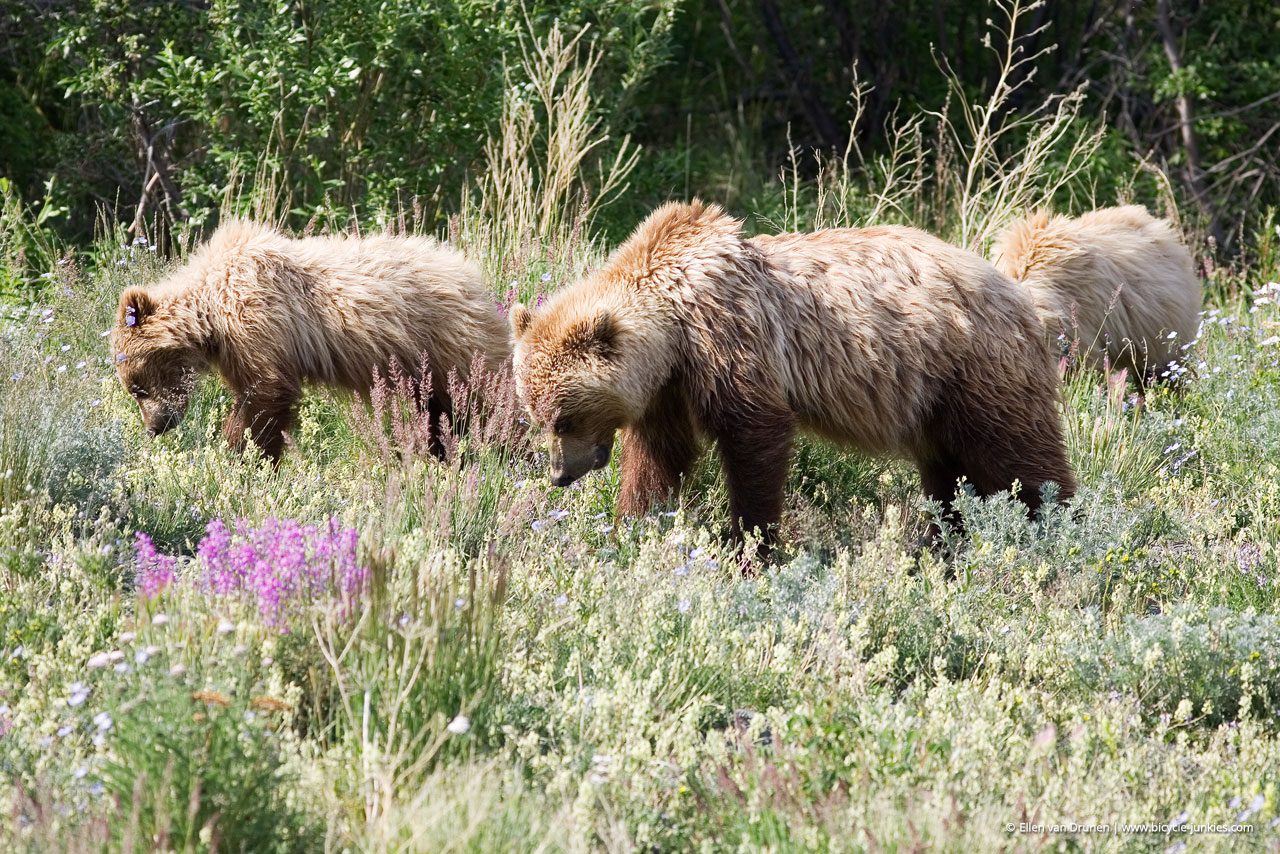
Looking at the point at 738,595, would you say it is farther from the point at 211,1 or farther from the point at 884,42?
the point at 884,42

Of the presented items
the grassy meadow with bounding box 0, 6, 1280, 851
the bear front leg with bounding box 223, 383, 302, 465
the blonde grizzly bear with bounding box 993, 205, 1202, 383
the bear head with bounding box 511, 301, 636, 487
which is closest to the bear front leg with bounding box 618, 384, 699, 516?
the grassy meadow with bounding box 0, 6, 1280, 851

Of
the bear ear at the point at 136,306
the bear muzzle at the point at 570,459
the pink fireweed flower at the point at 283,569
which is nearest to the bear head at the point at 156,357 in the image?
the bear ear at the point at 136,306

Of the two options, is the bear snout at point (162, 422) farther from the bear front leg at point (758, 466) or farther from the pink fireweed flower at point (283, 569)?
the bear front leg at point (758, 466)

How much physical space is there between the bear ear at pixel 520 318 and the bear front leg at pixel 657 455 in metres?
0.61

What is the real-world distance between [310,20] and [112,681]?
7214 millimetres

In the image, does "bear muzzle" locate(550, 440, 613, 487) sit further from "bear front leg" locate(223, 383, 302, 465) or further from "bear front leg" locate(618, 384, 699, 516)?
"bear front leg" locate(223, 383, 302, 465)

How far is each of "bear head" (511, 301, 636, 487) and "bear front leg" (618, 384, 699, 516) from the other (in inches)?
9.8

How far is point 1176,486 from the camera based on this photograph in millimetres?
6625

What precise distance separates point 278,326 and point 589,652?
9.46 ft

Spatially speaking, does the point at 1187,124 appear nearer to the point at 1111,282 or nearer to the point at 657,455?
the point at 1111,282

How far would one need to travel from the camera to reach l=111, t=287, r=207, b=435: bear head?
657 centimetres

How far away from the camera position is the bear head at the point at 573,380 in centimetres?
550

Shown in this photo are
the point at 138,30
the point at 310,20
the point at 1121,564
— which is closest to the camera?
the point at 1121,564

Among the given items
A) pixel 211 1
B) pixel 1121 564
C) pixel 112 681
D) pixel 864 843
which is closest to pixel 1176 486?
pixel 1121 564
